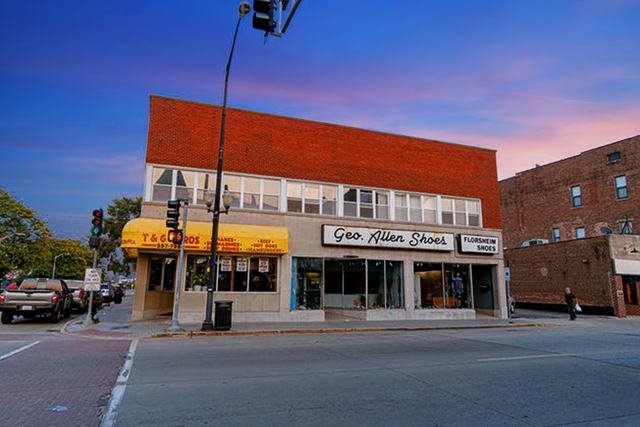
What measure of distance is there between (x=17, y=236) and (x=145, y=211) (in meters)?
37.3

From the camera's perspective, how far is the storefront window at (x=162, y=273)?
731 inches

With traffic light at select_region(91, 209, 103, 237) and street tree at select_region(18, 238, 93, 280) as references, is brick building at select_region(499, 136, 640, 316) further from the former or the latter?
street tree at select_region(18, 238, 93, 280)

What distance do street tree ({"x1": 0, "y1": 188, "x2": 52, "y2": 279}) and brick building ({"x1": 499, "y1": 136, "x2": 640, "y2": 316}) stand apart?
48783 millimetres

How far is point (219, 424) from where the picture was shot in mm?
4961

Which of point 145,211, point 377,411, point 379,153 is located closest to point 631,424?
point 377,411

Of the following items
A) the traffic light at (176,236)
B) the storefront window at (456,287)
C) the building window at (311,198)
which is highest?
the building window at (311,198)

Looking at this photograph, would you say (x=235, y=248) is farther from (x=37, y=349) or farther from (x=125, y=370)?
(x=125, y=370)

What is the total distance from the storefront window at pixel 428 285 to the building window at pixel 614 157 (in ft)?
66.8

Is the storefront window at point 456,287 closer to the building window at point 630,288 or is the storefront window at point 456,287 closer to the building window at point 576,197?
the building window at point 630,288

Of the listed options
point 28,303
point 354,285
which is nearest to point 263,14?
point 28,303

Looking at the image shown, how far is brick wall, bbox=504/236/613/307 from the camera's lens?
87.4 ft

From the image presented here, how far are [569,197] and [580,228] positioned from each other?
9.65ft

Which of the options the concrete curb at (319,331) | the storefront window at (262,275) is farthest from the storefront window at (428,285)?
the storefront window at (262,275)

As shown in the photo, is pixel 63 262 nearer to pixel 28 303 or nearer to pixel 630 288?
pixel 28 303
